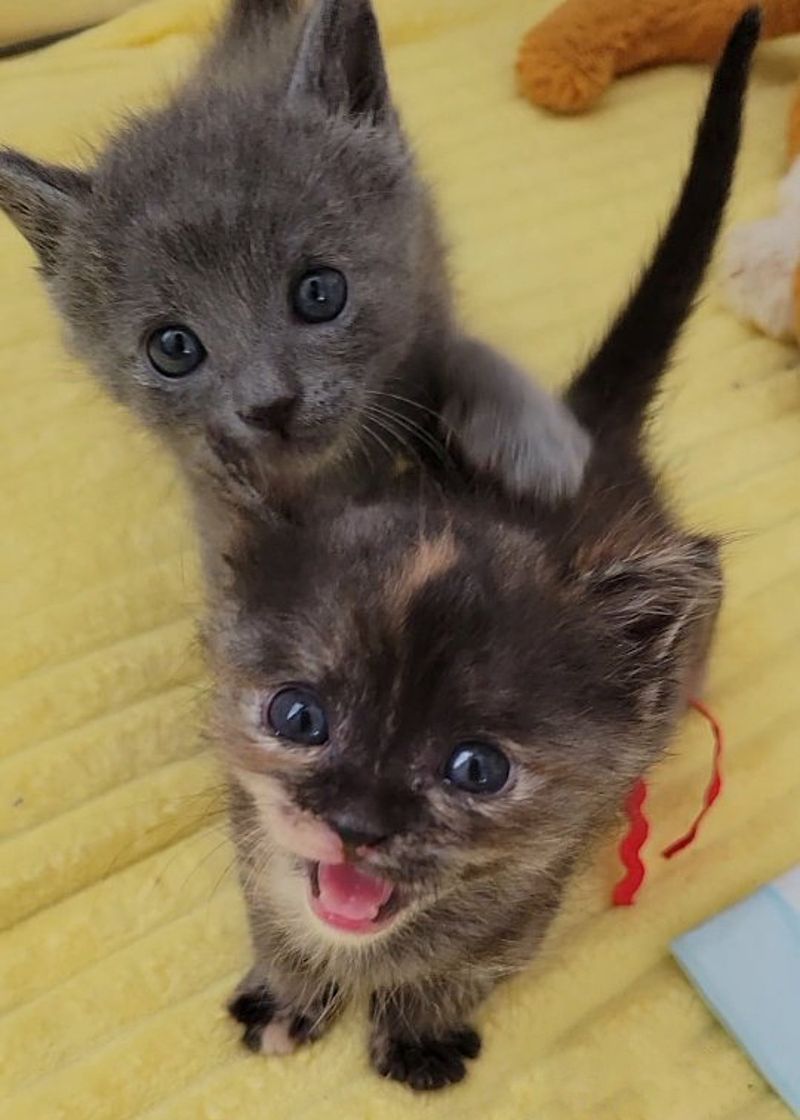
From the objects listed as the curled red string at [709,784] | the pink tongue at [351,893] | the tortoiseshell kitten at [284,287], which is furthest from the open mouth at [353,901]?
the curled red string at [709,784]

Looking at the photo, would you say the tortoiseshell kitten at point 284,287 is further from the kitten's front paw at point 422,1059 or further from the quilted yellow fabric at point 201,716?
the kitten's front paw at point 422,1059

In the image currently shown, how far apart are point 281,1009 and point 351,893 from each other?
315 mm

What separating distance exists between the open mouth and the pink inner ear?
1.3 inches

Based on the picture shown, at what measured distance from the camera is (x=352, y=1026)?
117 cm

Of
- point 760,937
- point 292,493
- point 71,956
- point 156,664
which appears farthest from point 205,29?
point 760,937

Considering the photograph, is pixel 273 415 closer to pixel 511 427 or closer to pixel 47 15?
pixel 511 427

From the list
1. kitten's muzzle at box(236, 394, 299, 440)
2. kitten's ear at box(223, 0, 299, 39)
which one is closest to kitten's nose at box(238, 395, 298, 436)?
kitten's muzzle at box(236, 394, 299, 440)

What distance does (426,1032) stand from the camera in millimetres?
1115

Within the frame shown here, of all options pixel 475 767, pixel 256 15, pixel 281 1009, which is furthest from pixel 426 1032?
pixel 256 15

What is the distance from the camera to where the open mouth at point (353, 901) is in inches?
34.9

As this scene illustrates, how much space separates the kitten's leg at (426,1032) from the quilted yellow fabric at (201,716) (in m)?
0.02

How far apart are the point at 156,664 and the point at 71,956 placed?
1.13ft

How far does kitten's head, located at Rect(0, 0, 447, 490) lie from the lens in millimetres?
1158

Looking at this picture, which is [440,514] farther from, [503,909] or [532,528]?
[503,909]
